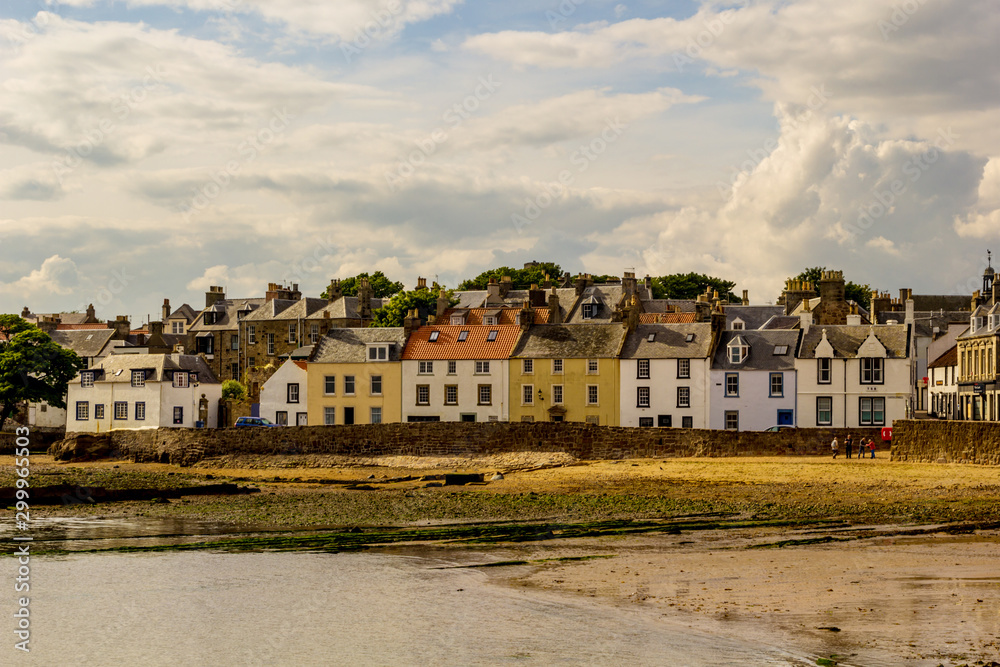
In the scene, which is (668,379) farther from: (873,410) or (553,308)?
(553,308)

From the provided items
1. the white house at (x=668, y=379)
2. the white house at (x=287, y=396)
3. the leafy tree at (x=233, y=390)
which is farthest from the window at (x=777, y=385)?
the leafy tree at (x=233, y=390)

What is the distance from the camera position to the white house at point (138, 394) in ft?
205

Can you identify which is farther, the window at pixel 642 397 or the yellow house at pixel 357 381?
the yellow house at pixel 357 381

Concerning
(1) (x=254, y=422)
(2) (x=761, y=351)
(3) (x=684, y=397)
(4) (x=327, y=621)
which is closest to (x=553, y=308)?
(3) (x=684, y=397)

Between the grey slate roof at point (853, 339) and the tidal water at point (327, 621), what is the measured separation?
32.9 meters

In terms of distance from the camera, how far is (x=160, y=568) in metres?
24.7

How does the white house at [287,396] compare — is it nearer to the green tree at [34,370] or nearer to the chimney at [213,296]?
the green tree at [34,370]

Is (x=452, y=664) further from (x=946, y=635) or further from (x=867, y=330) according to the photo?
(x=867, y=330)

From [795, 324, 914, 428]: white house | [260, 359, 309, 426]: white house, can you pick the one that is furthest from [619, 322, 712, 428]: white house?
[260, 359, 309, 426]: white house

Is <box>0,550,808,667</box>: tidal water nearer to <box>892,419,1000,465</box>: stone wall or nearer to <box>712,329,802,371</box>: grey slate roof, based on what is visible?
<box>892,419,1000,465</box>: stone wall

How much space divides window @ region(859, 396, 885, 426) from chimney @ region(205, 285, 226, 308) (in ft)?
236

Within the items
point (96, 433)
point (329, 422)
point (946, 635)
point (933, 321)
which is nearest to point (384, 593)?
point (946, 635)

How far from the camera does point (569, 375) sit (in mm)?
56906

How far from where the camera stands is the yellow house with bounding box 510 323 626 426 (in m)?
56.2
